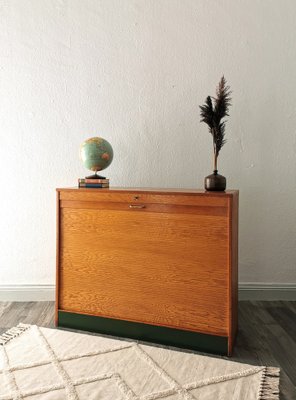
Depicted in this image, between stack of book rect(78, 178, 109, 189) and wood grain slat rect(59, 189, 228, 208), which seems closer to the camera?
wood grain slat rect(59, 189, 228, 208)

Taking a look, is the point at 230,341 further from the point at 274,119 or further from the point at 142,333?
the point at 274,119

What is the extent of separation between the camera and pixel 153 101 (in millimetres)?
2703

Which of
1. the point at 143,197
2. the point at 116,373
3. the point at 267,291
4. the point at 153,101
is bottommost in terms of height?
the point at 116,373

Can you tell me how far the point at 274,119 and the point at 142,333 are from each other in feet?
5.57

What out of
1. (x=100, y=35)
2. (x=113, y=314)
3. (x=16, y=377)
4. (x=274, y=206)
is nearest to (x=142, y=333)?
(x=113, y=314)

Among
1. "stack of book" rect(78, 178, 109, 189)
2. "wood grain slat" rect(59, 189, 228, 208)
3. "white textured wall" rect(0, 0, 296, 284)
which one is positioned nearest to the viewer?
"wood grain slat" rect(59, 189, 228, 208)

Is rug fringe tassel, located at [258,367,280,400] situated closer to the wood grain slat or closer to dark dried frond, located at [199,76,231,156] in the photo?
the wood grain slat

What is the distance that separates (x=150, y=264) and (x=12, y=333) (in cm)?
90

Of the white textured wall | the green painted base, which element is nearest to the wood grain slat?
the white textured wall

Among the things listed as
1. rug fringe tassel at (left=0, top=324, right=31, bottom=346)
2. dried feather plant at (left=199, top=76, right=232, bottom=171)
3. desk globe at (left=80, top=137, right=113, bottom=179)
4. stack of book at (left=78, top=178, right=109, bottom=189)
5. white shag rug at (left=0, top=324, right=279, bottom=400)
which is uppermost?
dried feather plant at (left=199, top=76, right=232, bottom=171)

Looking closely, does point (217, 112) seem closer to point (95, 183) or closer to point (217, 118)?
point (217, 118)

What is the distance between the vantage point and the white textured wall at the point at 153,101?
2.65 m

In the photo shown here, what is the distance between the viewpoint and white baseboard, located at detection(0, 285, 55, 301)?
2.80 m

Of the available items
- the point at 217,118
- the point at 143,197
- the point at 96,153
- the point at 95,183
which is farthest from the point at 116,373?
the point at 217,118
